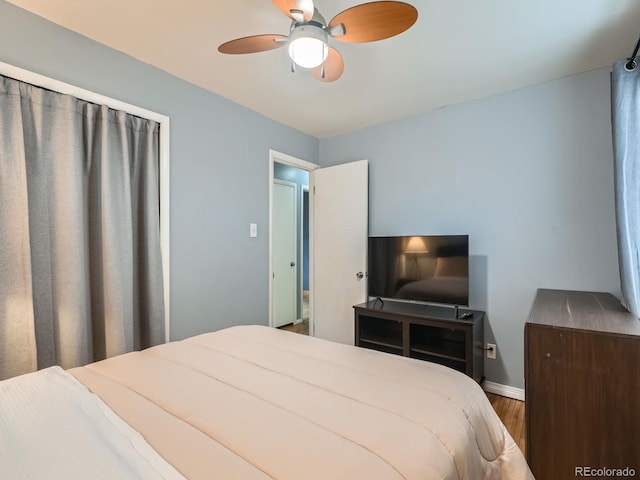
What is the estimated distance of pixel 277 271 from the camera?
4395mm

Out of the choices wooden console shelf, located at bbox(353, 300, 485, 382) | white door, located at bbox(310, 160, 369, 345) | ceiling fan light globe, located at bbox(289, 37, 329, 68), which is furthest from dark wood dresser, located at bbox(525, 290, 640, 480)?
white door, located at bbox(310, 160, 369, 345)

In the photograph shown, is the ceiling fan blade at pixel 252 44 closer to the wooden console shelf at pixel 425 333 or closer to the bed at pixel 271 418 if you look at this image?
the bed at pixel 271 418

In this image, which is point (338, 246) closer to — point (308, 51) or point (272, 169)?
point (272, 169)

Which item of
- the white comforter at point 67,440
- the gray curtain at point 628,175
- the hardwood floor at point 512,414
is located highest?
the gray curtain at point 628,175

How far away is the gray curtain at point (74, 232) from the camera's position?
5.32 feet

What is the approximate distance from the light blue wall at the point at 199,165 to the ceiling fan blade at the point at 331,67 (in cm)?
119

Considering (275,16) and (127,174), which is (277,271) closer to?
(127,174)

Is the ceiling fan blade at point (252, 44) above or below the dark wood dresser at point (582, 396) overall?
above

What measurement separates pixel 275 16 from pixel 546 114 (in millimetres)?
2158

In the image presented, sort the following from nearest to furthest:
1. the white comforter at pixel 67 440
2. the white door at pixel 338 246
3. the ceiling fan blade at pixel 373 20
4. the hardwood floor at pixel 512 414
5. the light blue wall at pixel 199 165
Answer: the white comforter at pixel 67 440
the ceiling fan blade at pixel 373 20
the light blue wall at pixel 199 165
the hardwood floor at pixel 512 414
the white door at pixel 338 246

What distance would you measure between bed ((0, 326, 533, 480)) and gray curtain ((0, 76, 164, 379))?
2.12 ft

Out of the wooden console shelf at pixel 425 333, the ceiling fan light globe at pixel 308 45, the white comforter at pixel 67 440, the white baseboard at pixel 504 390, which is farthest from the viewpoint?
the white baseboard at pixel 504 390

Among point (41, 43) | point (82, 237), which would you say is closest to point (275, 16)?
point (41, 43)

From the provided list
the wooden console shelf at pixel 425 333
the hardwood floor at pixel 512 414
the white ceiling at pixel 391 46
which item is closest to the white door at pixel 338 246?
the wooden console shelf at pixel 425 333
